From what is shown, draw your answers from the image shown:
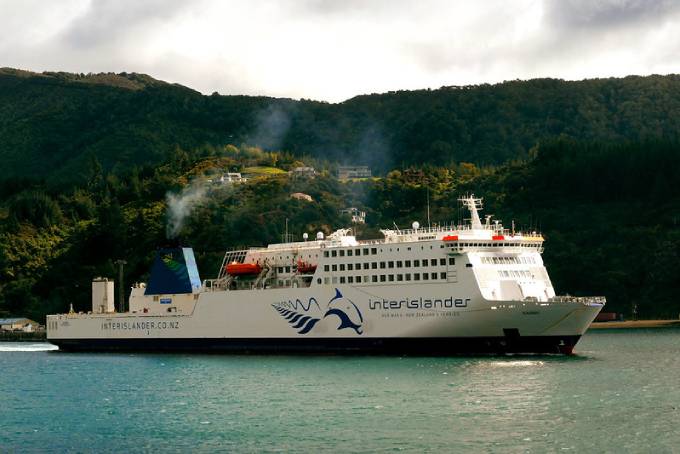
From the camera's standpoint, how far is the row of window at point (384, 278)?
4262cm

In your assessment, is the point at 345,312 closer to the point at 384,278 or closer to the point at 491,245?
the point at 384,278

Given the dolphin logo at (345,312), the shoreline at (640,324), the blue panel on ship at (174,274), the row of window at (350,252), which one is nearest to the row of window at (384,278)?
the dolphin logo at (345,312)

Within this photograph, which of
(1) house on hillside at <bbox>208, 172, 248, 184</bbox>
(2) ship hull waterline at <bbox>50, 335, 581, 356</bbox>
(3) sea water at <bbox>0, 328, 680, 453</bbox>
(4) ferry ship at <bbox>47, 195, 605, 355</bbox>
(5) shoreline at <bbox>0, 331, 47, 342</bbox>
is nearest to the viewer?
(3) sea water at <bbox>0, 328, 680, 453</bbox>

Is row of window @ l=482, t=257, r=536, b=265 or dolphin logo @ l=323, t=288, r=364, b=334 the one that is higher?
row of window @ l=482, t=257, r=536, b=265

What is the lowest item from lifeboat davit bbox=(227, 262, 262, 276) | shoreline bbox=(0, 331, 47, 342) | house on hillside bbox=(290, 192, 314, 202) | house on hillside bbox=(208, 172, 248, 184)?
shoreline bbox=(0, 331, 47, 342)

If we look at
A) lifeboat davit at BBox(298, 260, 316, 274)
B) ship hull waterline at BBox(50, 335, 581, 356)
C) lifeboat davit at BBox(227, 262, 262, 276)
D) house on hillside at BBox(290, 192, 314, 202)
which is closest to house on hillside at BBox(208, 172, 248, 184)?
house on hillside at BBox(290, 192, 314, 202)

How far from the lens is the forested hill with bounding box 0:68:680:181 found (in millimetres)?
136875

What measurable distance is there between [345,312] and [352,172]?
7972cm

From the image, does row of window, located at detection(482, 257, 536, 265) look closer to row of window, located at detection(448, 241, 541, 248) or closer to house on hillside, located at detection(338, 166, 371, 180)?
row of window, located at detection(448, 241, 541, 248)

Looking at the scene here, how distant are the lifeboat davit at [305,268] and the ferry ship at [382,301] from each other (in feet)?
0.17

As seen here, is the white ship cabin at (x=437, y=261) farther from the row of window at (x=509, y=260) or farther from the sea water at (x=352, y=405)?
the sea water at (x=352, y=405)

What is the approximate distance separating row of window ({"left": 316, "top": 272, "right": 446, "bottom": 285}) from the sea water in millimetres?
3088

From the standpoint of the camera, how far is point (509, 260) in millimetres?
43438

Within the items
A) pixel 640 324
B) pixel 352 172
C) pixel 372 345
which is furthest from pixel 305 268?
pixel 352 172
